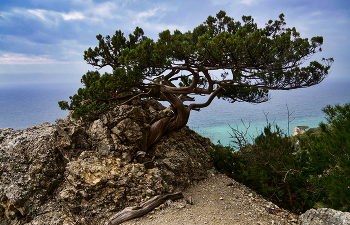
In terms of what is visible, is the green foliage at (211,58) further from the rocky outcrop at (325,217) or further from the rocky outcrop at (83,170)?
the rocky outcrop at (325,217)

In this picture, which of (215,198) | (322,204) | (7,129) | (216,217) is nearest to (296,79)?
(322,204)

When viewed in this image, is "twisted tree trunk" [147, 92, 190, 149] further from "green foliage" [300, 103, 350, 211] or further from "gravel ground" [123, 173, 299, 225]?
"green foliage" [300, 103, 350, 211]

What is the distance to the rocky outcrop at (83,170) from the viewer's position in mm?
4027

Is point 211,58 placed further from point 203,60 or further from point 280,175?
point 280,175

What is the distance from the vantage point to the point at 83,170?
4258mm

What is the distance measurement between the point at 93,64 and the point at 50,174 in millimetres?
3520

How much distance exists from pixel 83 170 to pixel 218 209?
9.08 feet

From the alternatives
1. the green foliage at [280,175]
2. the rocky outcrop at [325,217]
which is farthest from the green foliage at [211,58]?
the rocky outcrop at [325,217]

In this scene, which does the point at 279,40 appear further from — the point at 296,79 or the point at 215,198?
the point at 215,198

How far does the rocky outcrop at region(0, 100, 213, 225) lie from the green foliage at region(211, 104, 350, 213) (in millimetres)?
1345

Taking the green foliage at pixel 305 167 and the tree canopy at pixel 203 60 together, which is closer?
the green foliage at pixel 305 167

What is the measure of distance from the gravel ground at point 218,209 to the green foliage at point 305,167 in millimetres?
369

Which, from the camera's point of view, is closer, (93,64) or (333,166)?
(333,166)

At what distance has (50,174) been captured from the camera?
4254mm
